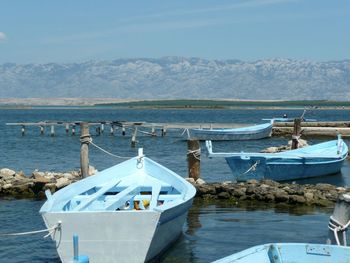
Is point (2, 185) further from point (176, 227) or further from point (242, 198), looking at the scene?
point (176, 227)

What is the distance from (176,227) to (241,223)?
154 inches

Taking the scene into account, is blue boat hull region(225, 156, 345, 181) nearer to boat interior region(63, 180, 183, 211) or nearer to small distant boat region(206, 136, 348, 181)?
small distant boat region(206, 136, 348, 181)

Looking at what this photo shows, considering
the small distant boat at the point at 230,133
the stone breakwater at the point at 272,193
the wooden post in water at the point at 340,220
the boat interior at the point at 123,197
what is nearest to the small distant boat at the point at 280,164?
the stone breakwater at the point at 272,193

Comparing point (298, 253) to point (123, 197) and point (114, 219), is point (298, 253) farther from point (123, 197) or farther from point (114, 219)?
point (123, 197)

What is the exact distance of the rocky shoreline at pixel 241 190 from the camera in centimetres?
1960

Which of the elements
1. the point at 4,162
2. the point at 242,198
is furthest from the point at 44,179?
the point at 4,162

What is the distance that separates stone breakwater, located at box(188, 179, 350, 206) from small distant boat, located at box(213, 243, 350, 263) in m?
10.4

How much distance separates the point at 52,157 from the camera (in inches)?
1580

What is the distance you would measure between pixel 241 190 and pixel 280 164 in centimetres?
493

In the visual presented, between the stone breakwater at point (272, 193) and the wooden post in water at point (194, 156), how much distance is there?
34.3 inches

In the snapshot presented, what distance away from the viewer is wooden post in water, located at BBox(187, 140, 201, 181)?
21.7 meters

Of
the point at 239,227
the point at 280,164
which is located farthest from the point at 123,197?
the point at 280,164

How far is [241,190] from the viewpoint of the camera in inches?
801

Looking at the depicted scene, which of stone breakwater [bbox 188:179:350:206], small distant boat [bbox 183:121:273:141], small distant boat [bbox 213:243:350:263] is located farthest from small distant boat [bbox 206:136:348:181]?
small distant boat [bbox 183:121:273:141]
